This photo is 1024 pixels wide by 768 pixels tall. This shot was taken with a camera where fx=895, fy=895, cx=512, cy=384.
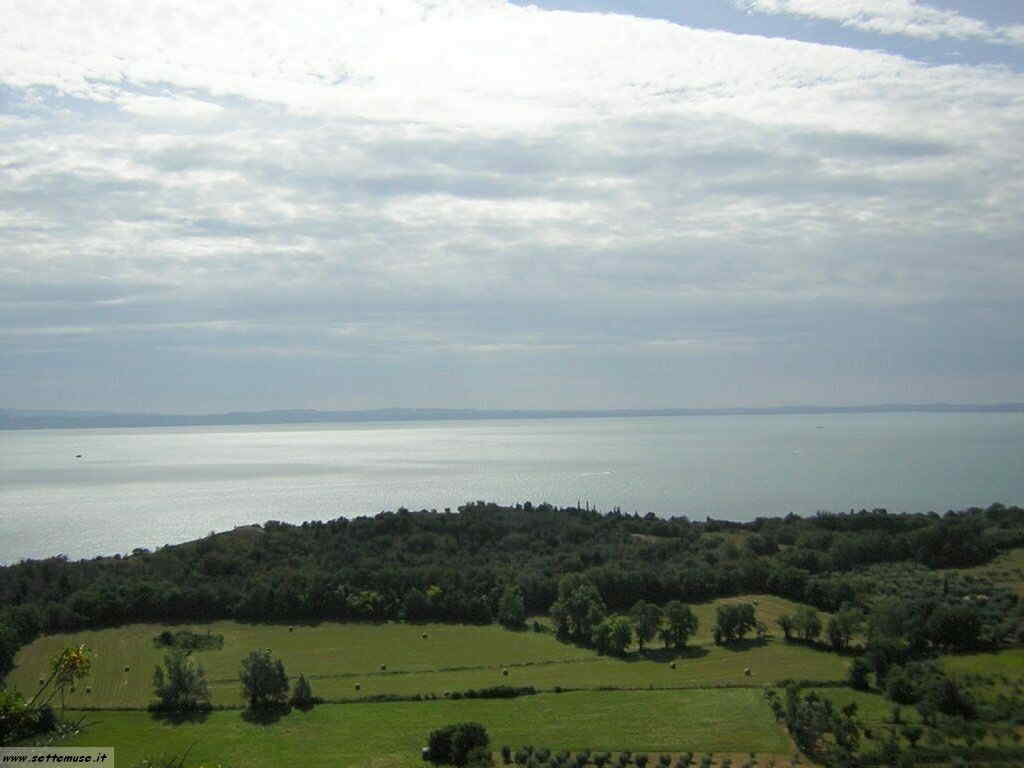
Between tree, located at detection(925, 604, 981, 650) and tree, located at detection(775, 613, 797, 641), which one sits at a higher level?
tree, located at detection(925, 604, 981, 650)

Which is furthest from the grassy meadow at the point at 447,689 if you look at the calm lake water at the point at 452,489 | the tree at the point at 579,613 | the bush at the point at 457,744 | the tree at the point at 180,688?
the calm lake water at the point at 452,489

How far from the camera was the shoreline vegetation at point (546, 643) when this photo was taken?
1175 inches

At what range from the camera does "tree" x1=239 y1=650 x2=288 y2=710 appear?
116 ft

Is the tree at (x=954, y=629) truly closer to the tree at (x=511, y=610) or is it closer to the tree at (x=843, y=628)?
the tree at (x=843, y=628)

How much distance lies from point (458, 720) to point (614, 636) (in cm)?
1249

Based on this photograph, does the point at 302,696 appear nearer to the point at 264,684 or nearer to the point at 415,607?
the point at 264,684

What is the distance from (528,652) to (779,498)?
83.4 meters

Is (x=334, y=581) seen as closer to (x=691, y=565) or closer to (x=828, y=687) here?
(x=691, y=565)

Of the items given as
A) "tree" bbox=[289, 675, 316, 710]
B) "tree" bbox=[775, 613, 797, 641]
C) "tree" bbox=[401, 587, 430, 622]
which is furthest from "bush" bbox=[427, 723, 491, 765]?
"tree" bbox=[401, 587, 430, 622]

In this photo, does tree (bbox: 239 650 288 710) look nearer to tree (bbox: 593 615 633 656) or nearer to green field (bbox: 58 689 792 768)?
green field (bbox: 58 689 792 768)

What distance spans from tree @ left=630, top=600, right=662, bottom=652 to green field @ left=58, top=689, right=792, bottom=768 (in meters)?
8.00

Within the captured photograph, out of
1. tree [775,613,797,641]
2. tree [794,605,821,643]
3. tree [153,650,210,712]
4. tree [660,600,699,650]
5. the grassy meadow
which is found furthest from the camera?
tree [660,600,699,650]

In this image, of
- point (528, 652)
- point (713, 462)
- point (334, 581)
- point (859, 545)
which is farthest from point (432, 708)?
point (713, 462)

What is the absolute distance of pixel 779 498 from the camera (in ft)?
392
